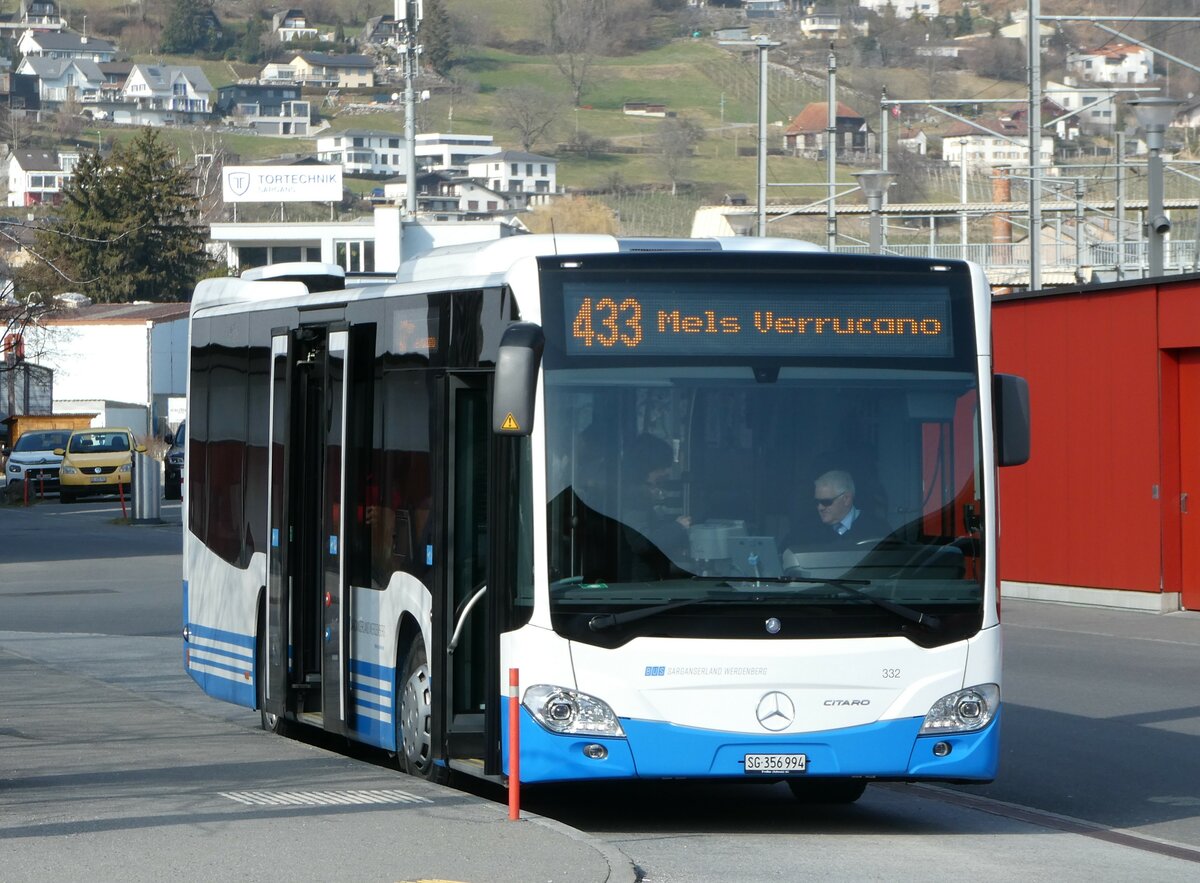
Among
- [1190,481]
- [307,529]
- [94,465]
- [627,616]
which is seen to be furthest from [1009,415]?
[94,465]

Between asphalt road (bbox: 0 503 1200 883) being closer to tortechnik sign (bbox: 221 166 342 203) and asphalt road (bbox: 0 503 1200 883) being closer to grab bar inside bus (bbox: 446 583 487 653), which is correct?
grab bar inside bus (bbox: 446 583 487 653)

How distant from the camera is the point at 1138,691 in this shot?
15250 mm

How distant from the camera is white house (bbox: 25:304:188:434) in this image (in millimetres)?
84000

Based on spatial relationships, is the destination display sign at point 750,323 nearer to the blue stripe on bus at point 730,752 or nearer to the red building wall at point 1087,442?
the blue stripe on bus at point 730,752

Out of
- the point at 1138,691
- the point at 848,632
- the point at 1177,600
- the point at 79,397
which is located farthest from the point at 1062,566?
the point at 79,397

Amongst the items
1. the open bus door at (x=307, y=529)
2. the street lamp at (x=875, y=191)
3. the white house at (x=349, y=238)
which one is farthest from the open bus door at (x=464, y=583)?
the white house at (x=349, y=238)

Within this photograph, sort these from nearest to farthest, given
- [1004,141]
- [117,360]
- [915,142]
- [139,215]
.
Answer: [117,360]
[1004,141]
[139,215]
[915,142]

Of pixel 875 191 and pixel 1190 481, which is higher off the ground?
pixel 875 191

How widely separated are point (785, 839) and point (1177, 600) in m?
13.9

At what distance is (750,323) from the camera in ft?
30.1

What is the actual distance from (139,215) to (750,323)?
109542 mm

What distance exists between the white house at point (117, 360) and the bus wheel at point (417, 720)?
74560mm

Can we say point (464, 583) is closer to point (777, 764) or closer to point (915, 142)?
point (777, 764)

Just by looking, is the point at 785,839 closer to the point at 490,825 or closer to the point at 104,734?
the point at 490,825
